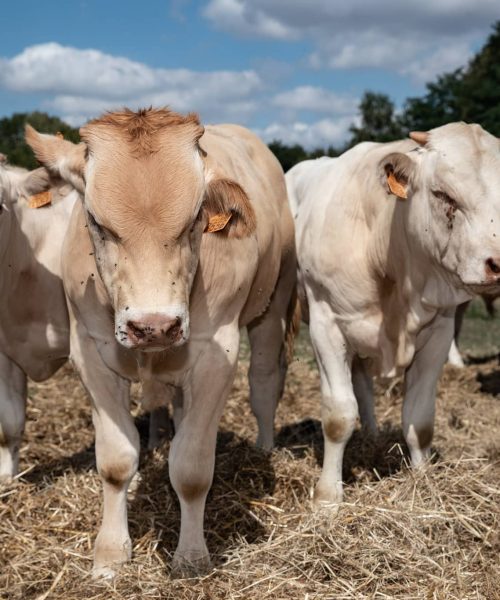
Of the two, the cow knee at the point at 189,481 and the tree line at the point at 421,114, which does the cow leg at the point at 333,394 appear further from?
the tree line at the point at 421,114

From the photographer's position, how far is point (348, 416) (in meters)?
4.50

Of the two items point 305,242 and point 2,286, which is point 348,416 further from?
point 2,286

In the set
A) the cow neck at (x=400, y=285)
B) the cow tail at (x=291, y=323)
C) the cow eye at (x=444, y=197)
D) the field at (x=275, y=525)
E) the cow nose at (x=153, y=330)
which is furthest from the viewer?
the cow tail at (x=291, y=323)

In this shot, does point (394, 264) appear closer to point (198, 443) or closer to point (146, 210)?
point (198, 443)

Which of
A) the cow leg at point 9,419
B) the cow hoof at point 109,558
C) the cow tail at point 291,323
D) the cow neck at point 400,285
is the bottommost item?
the cow hoof at point 109,558

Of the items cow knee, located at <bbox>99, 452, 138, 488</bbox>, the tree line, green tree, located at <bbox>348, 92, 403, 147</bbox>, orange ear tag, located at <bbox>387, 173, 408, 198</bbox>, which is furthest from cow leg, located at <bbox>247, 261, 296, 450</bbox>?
green tree, located at <bbox>348, 92, 403, 147</bbox>

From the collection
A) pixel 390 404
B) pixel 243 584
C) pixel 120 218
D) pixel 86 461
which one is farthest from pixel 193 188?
pixel 390 404

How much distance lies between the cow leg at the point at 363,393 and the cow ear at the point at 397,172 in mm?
1975

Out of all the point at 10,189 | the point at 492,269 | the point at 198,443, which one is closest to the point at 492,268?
the point at 492,269

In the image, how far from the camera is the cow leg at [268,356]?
17.4 feet

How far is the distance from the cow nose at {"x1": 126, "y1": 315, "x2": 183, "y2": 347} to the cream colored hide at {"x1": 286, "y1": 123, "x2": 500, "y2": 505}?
1558mm

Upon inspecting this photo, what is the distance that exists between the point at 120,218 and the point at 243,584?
1.64 m

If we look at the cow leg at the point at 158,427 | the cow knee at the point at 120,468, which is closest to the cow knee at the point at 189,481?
the cow knee at the point at 120,468

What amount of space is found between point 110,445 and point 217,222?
1150mm
